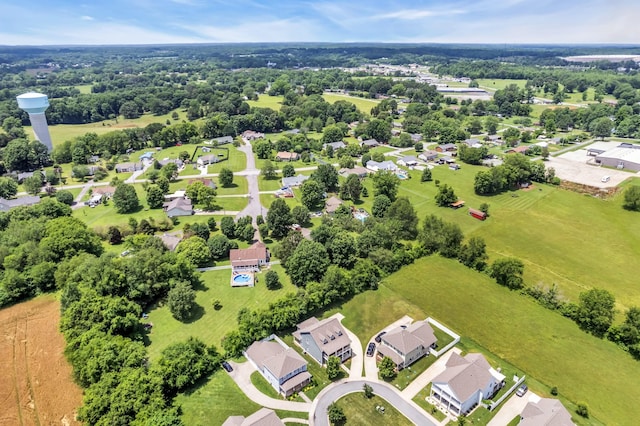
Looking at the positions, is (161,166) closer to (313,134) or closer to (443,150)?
(313,134)

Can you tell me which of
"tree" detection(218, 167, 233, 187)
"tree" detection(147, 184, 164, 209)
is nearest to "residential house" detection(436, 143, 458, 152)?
"tree" detection(218, 167, 233, 187)

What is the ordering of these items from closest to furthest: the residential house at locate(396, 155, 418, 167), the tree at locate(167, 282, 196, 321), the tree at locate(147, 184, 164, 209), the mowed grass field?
the mowed grass field
the tree at locate(167, 282, 196, 321)
the tree at locate(147, 184, 164, 209)
the residential house at locate(396, 155, 418, 167)

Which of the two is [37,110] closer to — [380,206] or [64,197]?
[64,197]

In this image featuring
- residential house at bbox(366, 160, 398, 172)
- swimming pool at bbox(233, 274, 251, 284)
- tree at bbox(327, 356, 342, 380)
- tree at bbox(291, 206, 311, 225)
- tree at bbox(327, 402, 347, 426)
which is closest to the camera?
tree at bbox(327, 402, 347, 426)

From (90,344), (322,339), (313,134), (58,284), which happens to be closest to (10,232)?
(58,284)

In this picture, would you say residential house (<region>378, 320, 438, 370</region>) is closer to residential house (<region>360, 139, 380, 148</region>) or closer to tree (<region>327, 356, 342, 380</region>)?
tree (<region>327, 356, 342, 380</region>)

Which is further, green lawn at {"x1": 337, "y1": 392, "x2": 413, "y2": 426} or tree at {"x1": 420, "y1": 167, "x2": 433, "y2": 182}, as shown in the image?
tree at {"x1": 420, "y1": 167, "x2": 433, "y2": 182}
